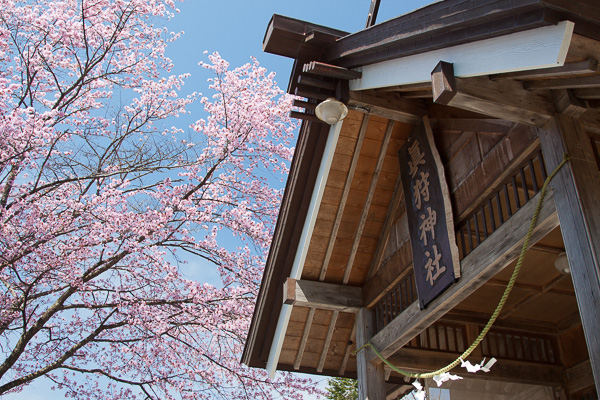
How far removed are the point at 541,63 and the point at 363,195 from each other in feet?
9.39

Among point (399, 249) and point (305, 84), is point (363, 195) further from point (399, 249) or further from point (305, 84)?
point (305, 84)

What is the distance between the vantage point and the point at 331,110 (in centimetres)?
392

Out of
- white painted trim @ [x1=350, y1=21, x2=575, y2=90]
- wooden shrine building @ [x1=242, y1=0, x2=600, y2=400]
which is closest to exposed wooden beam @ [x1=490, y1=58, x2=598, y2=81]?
wooden shrine building @ [x1=242, y1=0, x2=600, y2=400]

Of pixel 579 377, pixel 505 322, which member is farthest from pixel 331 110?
pixel 579 377

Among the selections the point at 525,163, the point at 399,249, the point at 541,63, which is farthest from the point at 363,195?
the point at 541,63

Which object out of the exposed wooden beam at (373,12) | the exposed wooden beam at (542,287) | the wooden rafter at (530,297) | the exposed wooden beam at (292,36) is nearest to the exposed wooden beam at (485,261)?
the exposed wooden beam at (542,287)

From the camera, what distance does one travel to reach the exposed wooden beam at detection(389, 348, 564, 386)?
17.0ft

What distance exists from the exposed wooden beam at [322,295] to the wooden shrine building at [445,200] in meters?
0.02

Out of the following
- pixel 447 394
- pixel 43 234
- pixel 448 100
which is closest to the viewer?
pixel 448 100

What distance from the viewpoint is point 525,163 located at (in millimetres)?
3365

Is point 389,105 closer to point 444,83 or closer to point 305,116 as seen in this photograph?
point 305,116

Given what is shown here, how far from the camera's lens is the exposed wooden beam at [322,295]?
5.20 meters

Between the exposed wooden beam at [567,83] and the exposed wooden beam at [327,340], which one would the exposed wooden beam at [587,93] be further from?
the exposed wooden beam at [327,340]

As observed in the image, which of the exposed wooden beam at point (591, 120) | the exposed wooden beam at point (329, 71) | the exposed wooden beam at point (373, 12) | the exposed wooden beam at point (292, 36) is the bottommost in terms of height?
the exposed wooden beam at point (591, 120)
